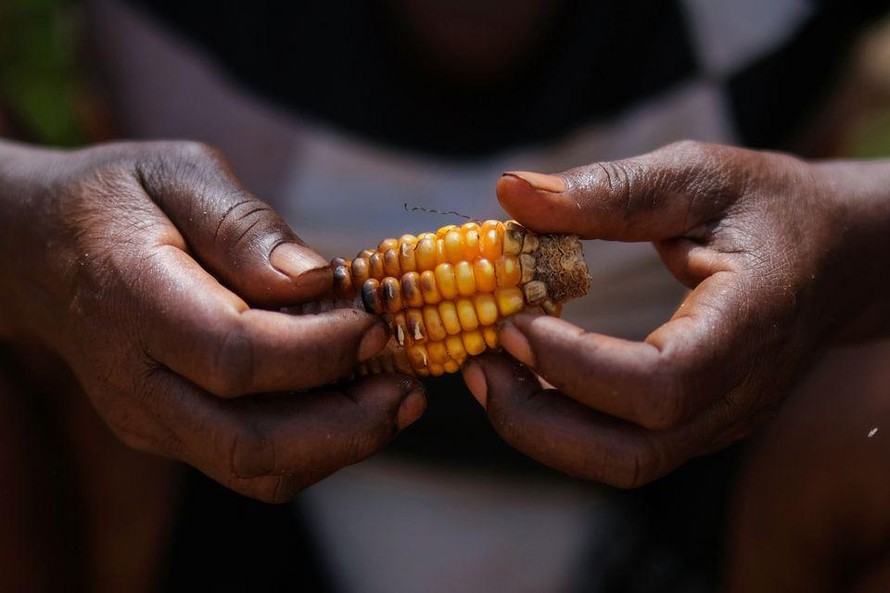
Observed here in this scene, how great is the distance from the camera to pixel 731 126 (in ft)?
8.30

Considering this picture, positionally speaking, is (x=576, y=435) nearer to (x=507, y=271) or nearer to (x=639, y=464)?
(x=639, y=464)

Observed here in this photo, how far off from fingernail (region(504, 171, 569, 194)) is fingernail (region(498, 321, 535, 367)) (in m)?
0.22

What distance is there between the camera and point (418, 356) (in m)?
1.56

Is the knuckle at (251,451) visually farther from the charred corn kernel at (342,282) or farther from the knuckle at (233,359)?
the charred corn kernel at (342,282)

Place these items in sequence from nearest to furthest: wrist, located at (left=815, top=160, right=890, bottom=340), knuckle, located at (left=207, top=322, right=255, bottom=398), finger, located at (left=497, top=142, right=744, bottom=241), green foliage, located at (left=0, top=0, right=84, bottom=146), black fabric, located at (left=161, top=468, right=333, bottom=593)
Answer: knuckle, located at (left=207, top=322, right=255, bottom=398)
finger, located at (left=497, top=142, right=744, bottom=241)
wrist, located at (left=815, top=160, right=890, bottom=340)
black fabric, located at (left=161, top=468, right=333, bottom=593)
green foliage, located at (left=0, top=0, right=84, bottom=146)

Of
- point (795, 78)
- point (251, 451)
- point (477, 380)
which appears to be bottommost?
point (251, 451)

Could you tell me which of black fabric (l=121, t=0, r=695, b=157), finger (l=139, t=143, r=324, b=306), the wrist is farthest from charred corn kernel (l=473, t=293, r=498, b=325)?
black fabric (l=121, t=0, r=695, b=157)

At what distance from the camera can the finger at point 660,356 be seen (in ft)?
4.52

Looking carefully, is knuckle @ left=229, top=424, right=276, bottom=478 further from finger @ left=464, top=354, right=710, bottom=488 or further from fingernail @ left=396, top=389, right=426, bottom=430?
finger @ left=464, top=354, right=710, bottom=488

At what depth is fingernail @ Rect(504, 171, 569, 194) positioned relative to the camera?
1.45m

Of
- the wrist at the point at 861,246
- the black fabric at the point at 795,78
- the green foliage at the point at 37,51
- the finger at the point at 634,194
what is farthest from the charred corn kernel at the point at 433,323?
the green foliage at the point at 37,51

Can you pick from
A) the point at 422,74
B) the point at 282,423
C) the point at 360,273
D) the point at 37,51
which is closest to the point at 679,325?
the point at 360,273

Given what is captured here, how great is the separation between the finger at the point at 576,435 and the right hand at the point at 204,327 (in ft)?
0.48

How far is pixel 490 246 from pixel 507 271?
5 centimetres
